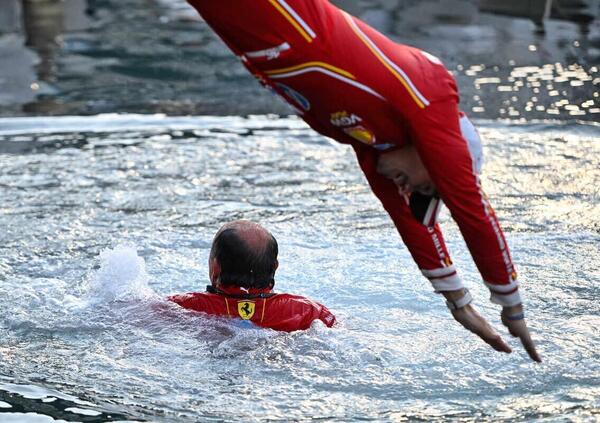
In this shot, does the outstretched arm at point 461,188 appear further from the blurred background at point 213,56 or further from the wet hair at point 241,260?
the blurred background at point 213,56

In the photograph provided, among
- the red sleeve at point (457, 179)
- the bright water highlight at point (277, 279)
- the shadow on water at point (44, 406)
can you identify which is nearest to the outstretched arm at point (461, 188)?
the red sleeve at point (457, 179)

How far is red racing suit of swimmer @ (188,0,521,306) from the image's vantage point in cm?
353

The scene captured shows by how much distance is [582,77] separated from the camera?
11.2m

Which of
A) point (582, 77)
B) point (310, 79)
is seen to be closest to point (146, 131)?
point (582, 77)

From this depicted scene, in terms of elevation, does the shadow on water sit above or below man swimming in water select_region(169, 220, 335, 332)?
below

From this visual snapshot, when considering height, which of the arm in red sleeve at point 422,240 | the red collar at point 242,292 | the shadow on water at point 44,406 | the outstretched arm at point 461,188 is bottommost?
the shadow on water at point 44,406

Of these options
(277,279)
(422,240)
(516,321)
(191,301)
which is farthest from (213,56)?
(516,321)

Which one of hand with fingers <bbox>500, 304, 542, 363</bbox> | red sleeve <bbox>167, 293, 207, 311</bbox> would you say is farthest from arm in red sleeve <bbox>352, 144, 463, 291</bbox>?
red sleeve <bbox>167, 293, 207, 311</bbox>

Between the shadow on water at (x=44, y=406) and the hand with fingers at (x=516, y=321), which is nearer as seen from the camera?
the hand with fingers at (x=516, y=321)

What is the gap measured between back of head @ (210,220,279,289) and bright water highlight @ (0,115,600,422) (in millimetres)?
246

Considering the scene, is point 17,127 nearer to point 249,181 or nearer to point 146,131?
point 146,131

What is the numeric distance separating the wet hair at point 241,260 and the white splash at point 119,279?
0.69m

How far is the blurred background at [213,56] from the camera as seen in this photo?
10289 mm

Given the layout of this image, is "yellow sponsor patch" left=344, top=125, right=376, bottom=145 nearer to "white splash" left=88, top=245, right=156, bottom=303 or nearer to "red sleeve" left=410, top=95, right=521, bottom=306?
"red sleeve" left=410, top=95, right=521, bottom=306
